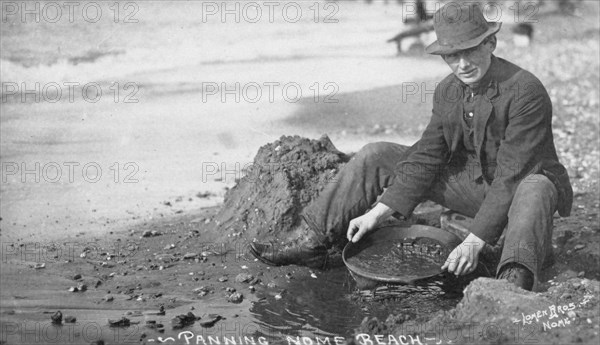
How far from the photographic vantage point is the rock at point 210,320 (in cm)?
437

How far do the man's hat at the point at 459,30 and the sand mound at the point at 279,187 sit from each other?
158 centimetres

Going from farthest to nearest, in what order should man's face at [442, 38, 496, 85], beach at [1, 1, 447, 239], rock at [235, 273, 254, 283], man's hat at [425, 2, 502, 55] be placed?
beach at [1, 1, 447, 239]
rock at [235, 273, 254, 283]
man's face at [442, 38, 496, 85]
man's hat at [425, 2, 502, 55]

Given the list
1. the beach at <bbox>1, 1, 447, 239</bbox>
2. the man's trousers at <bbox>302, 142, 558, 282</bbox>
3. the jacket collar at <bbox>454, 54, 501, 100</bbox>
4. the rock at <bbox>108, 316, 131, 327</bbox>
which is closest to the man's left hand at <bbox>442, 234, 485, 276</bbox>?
the man's trousers at <bbox>302, 142, 558, 282</bbox>

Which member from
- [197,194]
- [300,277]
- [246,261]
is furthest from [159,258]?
[197,194]

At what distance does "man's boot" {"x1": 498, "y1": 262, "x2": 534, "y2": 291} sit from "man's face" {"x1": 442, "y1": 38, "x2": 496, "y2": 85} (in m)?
1.15

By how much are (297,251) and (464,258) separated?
4.03 feet

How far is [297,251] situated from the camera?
200 inches

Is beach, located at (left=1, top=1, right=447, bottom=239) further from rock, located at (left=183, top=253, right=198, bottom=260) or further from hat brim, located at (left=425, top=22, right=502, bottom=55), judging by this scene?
hat brim, located at (left=425, top=22, right=502, bottom=55)

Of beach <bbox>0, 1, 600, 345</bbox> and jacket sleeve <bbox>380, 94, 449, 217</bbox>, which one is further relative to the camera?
jacket sleeve <bbox>380, 94, 449, 217</bbox>

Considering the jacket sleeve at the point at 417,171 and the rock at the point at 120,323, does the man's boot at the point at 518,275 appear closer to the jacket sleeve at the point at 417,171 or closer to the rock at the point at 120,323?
the jacket sleeve at the point at 417,171

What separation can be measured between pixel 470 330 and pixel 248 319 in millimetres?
1361

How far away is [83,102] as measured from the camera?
8602 mm

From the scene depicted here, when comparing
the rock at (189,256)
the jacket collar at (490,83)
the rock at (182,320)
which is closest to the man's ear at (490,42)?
the jacket collar at (490,83)

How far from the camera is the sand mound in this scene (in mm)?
5562
